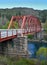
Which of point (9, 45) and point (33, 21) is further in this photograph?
point (33, 21)

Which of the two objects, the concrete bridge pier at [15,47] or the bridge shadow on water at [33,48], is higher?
the concrete bridge pier at [15,47]

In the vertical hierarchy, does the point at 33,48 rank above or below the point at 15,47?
below

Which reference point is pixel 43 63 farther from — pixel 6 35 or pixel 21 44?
pixel 21 44

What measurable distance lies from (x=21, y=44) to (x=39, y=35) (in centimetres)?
5102

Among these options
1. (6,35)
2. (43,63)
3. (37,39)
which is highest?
(6,35)

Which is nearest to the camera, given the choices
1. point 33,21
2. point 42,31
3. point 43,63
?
point 43,63

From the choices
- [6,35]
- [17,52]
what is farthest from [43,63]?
[17,52]

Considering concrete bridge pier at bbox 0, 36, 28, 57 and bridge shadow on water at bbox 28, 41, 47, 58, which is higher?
concrete bridge pier at bbox 0, 36, 28, 57

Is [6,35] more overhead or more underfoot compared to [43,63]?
more overhead

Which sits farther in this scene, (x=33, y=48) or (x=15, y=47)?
(x=33, y=48)

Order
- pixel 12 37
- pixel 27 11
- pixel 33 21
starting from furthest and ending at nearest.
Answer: pixel 27 11, pixel 33 21, pixel 12 37

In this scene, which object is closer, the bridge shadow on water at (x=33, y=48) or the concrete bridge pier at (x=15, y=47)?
the concrete bridge pier at (x=15, y=47)

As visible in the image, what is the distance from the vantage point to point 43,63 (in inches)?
1075

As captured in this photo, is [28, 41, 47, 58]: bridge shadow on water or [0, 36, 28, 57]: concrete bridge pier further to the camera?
[28, 41, 47, 58]: bridge shadow on water
